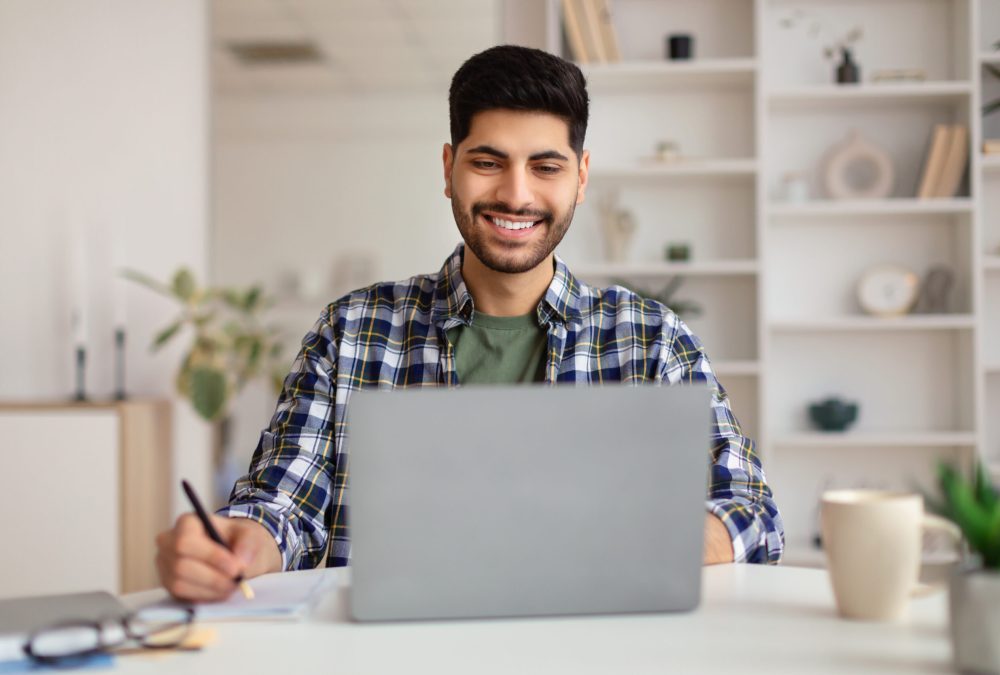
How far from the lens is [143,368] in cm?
393

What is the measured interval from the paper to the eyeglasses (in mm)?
45

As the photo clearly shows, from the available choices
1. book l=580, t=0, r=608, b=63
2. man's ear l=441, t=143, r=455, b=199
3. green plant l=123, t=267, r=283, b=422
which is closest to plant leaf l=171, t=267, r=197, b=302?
green plant l=123, t=267, r=283, b=422

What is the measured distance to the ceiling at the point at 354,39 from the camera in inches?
160

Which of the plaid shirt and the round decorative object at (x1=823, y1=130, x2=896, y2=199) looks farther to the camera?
the round decorative object at (x1=823, y1=130, x2=896, y2=199)

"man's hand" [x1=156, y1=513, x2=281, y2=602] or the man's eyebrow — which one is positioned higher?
the man's eyebrow

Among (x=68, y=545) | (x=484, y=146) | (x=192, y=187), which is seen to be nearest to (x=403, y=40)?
(x=192, y=187)

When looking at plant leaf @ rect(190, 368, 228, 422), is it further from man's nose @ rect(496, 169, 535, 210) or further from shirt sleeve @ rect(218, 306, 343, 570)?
man's nose @ rect(496, 169, 535, 210)

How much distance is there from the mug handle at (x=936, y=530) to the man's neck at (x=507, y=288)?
0.85m

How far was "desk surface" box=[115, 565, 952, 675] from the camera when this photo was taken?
28.9 inches

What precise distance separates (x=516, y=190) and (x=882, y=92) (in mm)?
2376

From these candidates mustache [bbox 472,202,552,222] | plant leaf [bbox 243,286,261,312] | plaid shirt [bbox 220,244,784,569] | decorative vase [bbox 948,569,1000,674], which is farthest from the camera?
plant leaf [bbox 243,286,261,312]

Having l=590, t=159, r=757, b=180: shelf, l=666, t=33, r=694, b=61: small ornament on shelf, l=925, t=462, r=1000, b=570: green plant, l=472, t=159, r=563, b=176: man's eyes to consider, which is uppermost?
l=666, t=33, r=694, b=61: small ornament on shelf

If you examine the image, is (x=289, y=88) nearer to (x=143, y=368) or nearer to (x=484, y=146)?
(x=143, y=368)

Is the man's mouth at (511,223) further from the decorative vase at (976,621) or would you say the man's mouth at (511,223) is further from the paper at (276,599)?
the decorative vase at (976,621)
